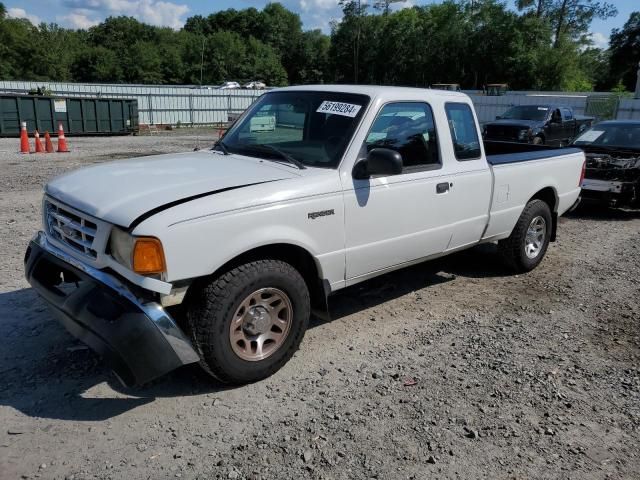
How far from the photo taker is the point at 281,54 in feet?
375

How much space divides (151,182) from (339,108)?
5.20ft

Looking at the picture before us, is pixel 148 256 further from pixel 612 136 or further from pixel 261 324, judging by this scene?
pixel 612 136

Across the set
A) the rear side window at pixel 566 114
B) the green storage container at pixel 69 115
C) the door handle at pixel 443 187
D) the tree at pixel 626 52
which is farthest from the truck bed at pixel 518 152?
the tree at pixel 626 52

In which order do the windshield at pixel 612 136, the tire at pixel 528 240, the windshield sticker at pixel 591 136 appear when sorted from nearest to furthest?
1. the tire at pixel 528 240
2. the windshield at pixel 612 136
3. the windshield sticker at pixel 591 136

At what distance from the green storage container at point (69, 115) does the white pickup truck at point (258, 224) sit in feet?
62.2

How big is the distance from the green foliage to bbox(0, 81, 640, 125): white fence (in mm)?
31840

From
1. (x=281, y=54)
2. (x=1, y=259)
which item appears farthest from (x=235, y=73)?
(x=1, y=259)

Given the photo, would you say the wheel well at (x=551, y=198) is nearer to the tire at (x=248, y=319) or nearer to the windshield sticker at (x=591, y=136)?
the tire at (x=248, y=319)

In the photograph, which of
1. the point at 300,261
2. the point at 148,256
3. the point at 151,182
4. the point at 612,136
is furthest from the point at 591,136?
the point at 148,256

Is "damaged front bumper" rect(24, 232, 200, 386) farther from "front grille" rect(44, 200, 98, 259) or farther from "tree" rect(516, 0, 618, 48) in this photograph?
"tree" rect(516, 0, 618, 48)

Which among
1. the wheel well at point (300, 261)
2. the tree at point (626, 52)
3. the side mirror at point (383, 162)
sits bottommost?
the wheel well at point (300, 261)

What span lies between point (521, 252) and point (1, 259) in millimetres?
5679

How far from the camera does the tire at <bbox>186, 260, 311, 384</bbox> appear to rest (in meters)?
3.29

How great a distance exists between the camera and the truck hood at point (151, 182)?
319 centimetres
